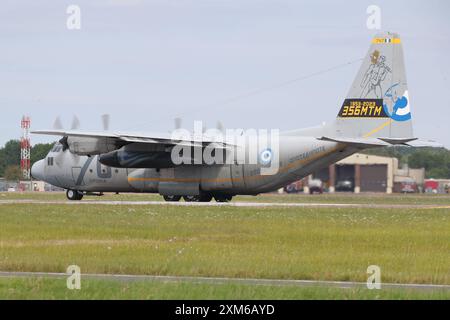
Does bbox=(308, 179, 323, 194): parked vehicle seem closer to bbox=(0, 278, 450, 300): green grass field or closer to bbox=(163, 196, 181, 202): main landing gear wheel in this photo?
bbox=(163, 196, 181, 202): main landing gear wheel

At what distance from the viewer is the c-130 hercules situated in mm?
54812

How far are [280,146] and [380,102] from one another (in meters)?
6.56

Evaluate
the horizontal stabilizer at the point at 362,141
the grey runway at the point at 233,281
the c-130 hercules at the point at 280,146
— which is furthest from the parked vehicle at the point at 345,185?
the grey runway at the point at 233,281

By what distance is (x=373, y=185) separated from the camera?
11562 cm

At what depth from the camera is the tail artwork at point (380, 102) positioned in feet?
179

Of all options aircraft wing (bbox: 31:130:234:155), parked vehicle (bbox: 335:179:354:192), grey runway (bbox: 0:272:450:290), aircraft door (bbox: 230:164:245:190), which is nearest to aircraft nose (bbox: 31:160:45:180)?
aircraft wing (bbox: 31:130:234:155)

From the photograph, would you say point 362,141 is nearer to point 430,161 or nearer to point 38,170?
point 38,170

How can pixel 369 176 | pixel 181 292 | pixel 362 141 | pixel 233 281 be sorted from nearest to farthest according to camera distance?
pixel 181 292, pixel 233 281, pixel 362 141, pixel 369 176

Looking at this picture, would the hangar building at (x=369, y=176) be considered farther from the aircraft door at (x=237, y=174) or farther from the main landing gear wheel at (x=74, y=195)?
the aircraft door at (x=237, y=174)

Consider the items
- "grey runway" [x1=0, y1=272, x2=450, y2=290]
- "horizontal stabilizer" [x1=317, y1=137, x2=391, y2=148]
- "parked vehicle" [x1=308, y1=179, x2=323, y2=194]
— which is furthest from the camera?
"parked vehicle" [x1=308, y1=179, x2=323, y2=194]

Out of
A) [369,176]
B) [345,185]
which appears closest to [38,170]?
[345,185]

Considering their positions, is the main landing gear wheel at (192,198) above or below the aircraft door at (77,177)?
below

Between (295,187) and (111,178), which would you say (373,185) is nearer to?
(295,187)

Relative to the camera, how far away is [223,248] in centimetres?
3022
